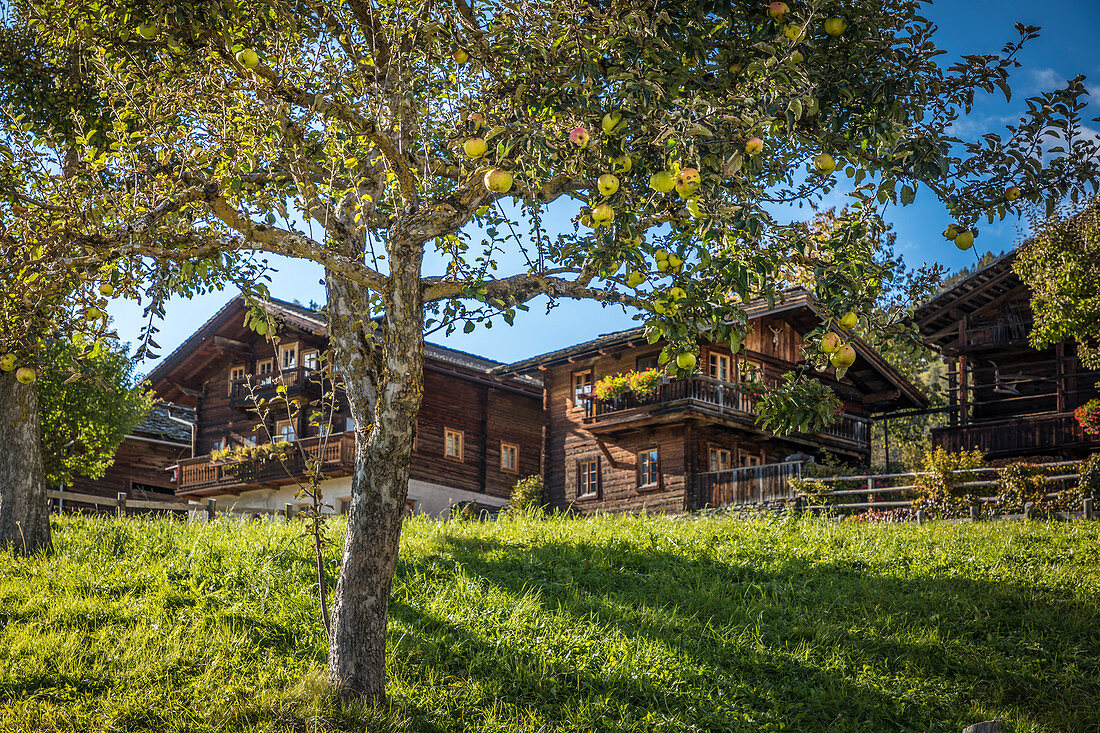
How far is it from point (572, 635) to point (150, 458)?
31075mm

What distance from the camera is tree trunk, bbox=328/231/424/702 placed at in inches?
396

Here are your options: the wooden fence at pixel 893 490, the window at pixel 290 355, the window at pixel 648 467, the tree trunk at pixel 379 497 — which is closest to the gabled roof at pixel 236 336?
the window at pixel 290 355

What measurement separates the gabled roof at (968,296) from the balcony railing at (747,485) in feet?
25.4

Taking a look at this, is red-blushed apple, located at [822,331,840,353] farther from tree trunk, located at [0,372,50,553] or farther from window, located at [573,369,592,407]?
window, located at [573,369,592,407]

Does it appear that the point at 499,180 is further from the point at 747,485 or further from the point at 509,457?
the point at 509,457

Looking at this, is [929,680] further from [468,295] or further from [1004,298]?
[1004,298]

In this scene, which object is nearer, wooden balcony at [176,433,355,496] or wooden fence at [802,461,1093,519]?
wooden fence at [802,461,1093,519]

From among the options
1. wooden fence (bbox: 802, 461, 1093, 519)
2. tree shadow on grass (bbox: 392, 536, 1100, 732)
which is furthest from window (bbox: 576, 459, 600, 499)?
tree shadow on grass (bbox: 392, 536, 1100, 732)

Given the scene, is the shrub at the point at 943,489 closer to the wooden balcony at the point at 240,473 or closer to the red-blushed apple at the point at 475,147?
the wooden balcony at the point at 240,473

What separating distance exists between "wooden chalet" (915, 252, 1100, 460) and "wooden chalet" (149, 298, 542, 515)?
49.4 feet

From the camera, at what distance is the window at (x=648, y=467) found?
31.0m

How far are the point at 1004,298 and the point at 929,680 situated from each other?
23.3 m

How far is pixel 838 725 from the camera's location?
1118cm

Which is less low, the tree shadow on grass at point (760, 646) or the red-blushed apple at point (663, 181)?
the red-blushed apple at point (663, 181)
